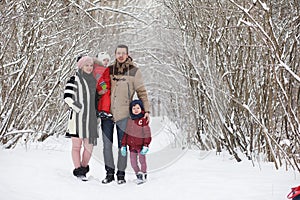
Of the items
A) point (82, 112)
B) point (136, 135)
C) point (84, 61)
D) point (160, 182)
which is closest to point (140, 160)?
point (136, 135)

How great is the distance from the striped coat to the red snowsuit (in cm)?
6

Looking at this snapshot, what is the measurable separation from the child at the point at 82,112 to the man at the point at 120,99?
17 cm

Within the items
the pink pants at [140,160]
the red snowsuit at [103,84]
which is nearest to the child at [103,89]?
the red snowsuit at [103,84]

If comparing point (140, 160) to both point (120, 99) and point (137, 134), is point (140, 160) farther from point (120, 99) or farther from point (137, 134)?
point (120, 99)

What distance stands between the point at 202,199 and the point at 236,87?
2048 millimetres

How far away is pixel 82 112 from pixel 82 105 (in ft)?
0.27

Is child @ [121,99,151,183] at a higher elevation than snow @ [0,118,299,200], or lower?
higher

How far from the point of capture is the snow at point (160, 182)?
342 cm

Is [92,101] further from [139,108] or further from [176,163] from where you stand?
[176,163]

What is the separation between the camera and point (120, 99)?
190 inches

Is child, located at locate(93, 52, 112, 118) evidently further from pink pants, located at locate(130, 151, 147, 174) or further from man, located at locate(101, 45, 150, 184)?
pink pants, located at locate(130, 151, 147, 174)

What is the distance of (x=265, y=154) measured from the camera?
5.31 m

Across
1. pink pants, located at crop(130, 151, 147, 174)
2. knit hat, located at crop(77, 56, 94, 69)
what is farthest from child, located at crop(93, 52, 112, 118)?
pink pants, located at crop(130, 151, 147, 174)

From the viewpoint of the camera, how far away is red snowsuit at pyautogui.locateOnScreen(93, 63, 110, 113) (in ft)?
15.8
